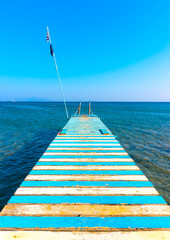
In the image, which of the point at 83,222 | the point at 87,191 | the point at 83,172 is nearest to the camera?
the point at 83,222

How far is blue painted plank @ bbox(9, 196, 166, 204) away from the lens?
2.86m

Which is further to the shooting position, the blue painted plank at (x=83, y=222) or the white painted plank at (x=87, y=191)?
the white painted plank at (x=87, y=191)

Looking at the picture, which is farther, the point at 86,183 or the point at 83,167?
the point at 83,167

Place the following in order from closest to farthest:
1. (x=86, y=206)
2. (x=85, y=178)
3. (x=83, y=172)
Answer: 1. (x=86, y=206)
2. (x=85, y=178)
3. (x=83, y=172)

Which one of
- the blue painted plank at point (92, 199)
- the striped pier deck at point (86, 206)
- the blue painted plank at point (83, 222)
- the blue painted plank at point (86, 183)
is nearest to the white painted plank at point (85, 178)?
the striped pier deck at point (86, 206)

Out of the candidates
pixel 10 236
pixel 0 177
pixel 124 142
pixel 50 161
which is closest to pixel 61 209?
pixel 10 236

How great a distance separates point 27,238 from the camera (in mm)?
2096

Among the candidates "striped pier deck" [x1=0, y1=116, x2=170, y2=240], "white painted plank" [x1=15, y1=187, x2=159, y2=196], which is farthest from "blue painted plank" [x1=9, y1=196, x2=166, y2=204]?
"white painted plank" [x1=15, y1=187, x2=159, y2=196]

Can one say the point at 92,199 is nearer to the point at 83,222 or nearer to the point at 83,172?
the point at 83,222

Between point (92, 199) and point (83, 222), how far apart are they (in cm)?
61

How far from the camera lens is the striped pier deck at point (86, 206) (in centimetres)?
222

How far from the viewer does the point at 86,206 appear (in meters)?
2.74

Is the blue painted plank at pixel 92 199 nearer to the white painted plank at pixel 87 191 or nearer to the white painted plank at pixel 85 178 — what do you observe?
the white painted plank at pixel 87 191

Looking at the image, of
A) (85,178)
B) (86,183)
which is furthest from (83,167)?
(86,183)
